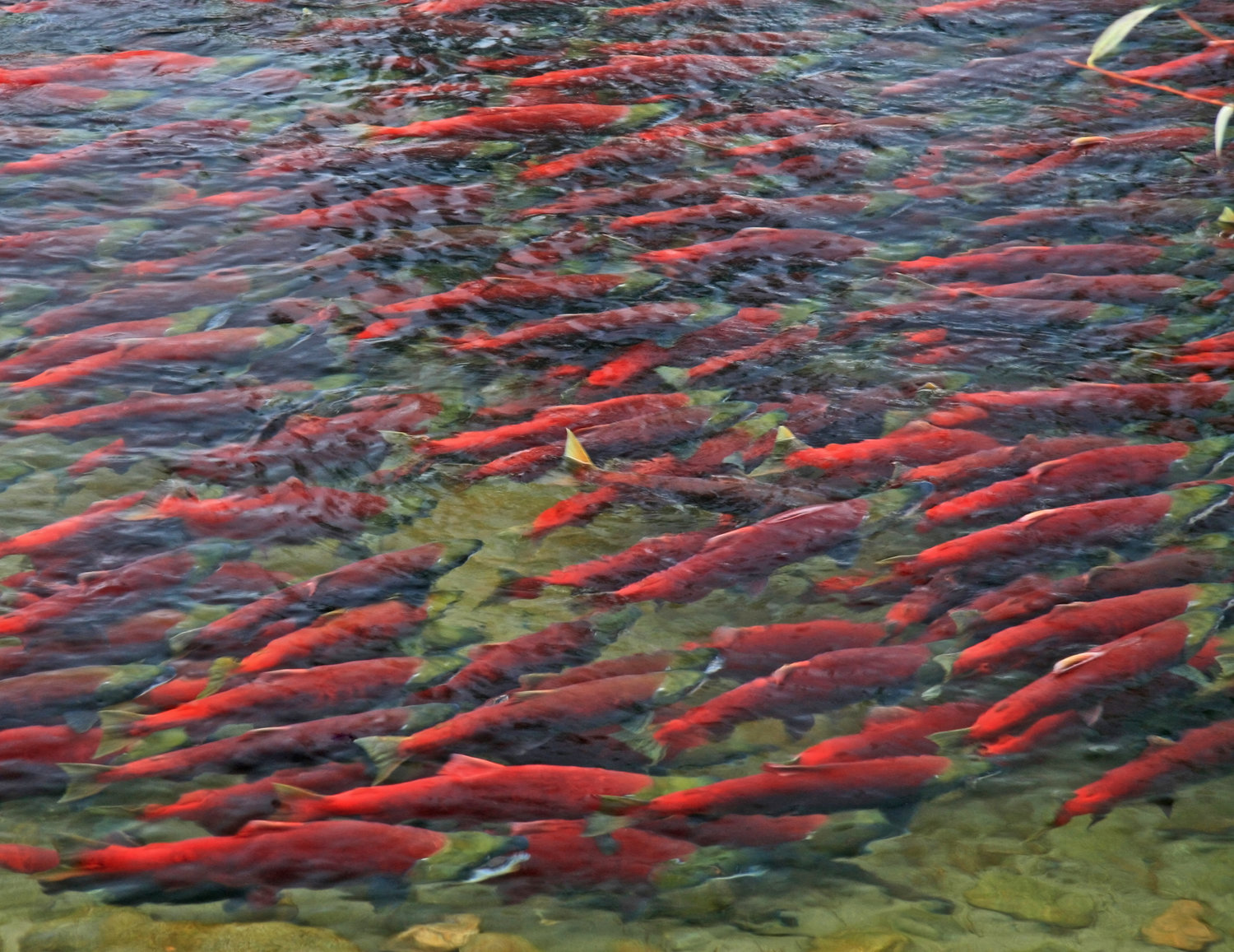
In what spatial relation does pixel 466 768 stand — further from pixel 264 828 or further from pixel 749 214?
pixel 749 214

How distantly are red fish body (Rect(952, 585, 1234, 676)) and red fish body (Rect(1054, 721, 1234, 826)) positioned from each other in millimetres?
369

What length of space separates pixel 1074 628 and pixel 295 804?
2.23 metres

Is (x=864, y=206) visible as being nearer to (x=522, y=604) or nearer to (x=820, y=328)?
(x=820, y=328)

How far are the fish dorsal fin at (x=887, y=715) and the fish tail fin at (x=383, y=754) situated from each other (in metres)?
1.27

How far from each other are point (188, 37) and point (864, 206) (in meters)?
4.40

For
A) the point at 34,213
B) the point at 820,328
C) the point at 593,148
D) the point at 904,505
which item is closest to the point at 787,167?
the point at 593,148

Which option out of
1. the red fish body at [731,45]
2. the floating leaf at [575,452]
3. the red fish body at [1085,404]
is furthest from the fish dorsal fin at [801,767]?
the red fish body at [731,45]

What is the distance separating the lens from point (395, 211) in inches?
237

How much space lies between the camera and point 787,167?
6371mm

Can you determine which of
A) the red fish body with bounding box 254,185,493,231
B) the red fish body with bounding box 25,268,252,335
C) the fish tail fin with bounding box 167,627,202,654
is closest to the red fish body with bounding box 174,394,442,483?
the fish tail fin with bounding box 167,627,202,654

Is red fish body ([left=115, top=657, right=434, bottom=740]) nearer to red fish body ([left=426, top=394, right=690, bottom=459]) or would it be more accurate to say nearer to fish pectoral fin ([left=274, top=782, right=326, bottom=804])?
fish pectoral fin ([left=274, top=782, right=326, bottom=804])

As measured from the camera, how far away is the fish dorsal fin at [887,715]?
3451 mm

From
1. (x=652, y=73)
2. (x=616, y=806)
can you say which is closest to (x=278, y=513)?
(x=616, y=806)

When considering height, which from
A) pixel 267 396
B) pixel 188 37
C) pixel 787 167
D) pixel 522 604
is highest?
pixel 188 37
